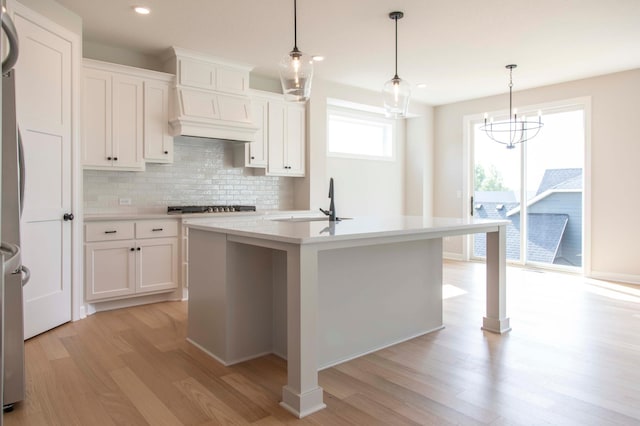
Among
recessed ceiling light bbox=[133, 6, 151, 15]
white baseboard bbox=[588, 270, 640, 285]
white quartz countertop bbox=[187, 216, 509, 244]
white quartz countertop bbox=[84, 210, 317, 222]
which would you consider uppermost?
recessed ceiling light bbox=[133, 6, 151, 15]

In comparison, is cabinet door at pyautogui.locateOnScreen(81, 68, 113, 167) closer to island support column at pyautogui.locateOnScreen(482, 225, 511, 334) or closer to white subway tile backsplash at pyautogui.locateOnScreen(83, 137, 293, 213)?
white subway tile backsplash at pyautogui.locateOnScreen(83, 137, 293, 213)

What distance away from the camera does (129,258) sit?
4.11m

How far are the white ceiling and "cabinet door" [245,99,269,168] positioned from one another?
46cm

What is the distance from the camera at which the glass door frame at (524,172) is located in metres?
5.71

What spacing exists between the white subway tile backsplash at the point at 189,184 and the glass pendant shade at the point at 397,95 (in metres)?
2.68

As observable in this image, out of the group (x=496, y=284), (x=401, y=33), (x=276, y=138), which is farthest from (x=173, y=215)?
(x=496, y=284)

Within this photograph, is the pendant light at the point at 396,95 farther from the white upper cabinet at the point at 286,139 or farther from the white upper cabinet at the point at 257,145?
the white upper cabinet at the point at 286,139

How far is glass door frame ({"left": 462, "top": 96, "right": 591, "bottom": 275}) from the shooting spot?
571cm

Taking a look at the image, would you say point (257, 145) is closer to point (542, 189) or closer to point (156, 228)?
point (156, 228)

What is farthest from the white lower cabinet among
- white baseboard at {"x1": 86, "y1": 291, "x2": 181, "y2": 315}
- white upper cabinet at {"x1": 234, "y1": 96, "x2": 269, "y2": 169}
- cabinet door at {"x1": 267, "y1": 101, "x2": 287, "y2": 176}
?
cabinet door at {"x1": 267, "y1": 101, "x2": 287, "y2": 176}

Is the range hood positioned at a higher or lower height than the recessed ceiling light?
lower

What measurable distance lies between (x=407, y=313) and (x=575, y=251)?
156 inches

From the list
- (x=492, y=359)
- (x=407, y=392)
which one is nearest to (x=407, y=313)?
(x=492, y=359)

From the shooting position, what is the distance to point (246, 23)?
3951 mm
